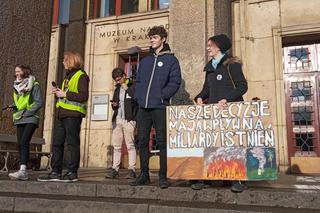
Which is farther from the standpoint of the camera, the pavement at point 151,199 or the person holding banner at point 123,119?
the person holding banner at point 123,119

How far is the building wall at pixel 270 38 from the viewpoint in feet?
31.1

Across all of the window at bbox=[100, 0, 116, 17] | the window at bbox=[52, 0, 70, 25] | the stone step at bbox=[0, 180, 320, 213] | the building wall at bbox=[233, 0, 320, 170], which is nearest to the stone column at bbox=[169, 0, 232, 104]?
the stone step at bbox=[0, 180, 320, 213]

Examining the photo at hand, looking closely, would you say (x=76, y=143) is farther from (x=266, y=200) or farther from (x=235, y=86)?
(x=266, y=200)

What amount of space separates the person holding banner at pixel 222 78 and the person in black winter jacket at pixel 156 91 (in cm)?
40

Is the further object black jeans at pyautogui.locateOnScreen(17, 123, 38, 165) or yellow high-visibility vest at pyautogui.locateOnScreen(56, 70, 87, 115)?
black jeans at pyautogui.locateOnScreen(17, 123, 38, 165)

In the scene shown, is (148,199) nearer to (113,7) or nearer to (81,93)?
(81,93)

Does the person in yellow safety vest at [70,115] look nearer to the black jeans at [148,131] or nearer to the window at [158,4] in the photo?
the black jeans at [148,131]

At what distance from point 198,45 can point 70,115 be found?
117 inches

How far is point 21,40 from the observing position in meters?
8.24

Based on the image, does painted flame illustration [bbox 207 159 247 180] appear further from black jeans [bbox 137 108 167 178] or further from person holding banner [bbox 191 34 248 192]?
black jeans [bbox 137 108 167 178]

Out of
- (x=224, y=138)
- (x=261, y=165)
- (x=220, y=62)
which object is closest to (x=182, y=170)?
(x=224, y=138)

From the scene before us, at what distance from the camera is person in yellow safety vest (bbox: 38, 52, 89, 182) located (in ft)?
16.4

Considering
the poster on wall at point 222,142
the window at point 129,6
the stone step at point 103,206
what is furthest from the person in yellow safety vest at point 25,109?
the window at point 129,6

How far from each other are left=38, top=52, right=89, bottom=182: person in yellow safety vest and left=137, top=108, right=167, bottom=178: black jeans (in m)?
0.95
